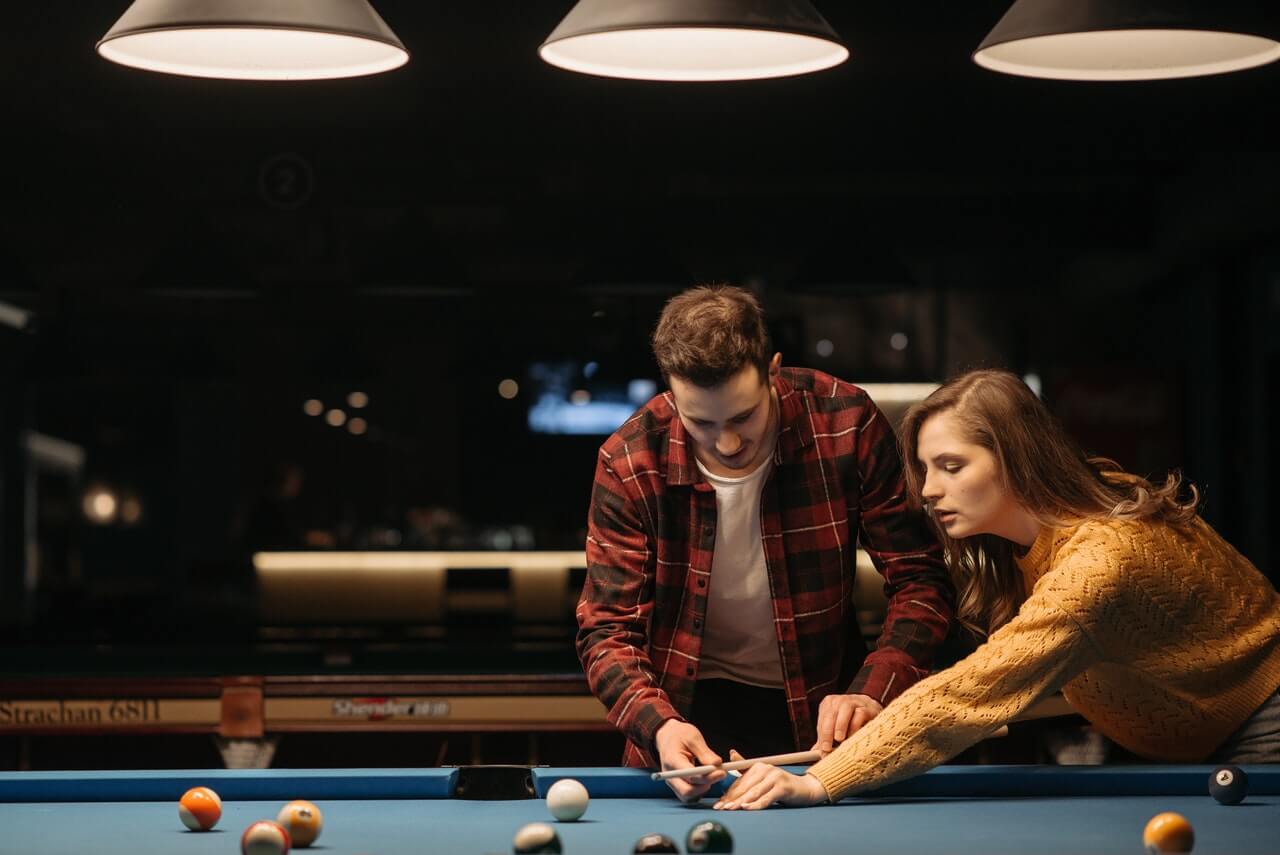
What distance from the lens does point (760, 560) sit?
329 cm

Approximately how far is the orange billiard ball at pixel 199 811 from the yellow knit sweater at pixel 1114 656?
0.88 meters

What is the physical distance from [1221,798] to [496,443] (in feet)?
29.2

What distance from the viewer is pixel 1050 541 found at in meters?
2.84

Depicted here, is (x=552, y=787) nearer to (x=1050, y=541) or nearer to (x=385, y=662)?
(x=1050, y=541)

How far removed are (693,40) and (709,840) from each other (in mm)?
1502

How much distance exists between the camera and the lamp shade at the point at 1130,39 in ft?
8.92

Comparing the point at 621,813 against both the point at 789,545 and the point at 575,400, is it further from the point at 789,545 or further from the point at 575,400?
the point at 575,400

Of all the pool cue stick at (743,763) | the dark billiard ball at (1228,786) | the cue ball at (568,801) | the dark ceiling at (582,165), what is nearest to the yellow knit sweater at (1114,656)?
the pool cue stick at (743,763)

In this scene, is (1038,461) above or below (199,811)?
above

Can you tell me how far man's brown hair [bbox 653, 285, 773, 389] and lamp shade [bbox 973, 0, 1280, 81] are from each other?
60cm

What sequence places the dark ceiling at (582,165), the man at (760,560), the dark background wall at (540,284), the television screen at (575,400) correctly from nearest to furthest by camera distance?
the man at (760,560) → the dark ceiling at (582,165) → the dark background wall at (540,284) → the television screen at (575,400)

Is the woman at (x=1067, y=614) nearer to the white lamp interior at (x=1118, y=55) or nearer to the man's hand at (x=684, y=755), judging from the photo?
the man's hand at (x=684, y=755)

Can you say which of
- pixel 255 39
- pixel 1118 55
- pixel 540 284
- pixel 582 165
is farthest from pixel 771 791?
pixel 540 284

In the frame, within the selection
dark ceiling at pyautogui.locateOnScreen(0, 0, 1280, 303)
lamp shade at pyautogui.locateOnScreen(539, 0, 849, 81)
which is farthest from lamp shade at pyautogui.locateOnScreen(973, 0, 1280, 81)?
dark ceiling at pyautogui.locateOnScreen(0, 0, 1280, 303)
